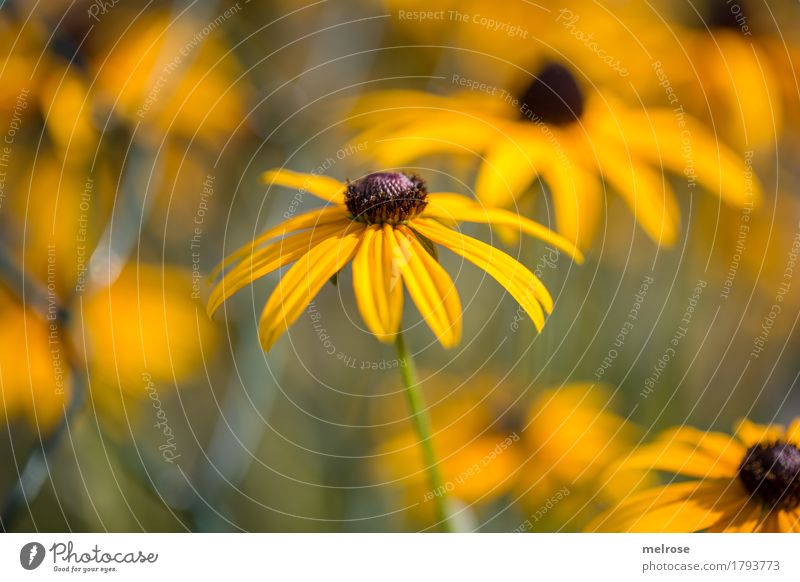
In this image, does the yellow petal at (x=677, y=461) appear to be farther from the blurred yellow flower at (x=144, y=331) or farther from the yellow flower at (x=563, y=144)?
the blurred yellow flower at (x=144, y=331)

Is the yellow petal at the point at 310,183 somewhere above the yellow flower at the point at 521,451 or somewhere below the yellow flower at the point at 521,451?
above

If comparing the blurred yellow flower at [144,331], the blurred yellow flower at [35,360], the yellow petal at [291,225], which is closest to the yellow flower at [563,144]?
the yellow petal at [291,225]

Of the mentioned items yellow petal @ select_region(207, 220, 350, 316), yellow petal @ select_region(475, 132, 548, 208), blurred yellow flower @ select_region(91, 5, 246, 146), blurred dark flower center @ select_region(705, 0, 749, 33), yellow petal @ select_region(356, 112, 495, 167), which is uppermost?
blurred yellow flower @ select_region(91, 5, 246, 146)

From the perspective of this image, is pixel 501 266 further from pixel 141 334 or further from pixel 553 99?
pixel 141 334

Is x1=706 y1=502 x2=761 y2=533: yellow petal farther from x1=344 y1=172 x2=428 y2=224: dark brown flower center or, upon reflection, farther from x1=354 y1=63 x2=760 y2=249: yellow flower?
A: x1=344 y1=172 x2=428 y2=224: dark brown flower center

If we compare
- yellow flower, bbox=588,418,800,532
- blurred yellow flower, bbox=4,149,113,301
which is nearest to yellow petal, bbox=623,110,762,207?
yellow flower, bbox=588,418,800,532
